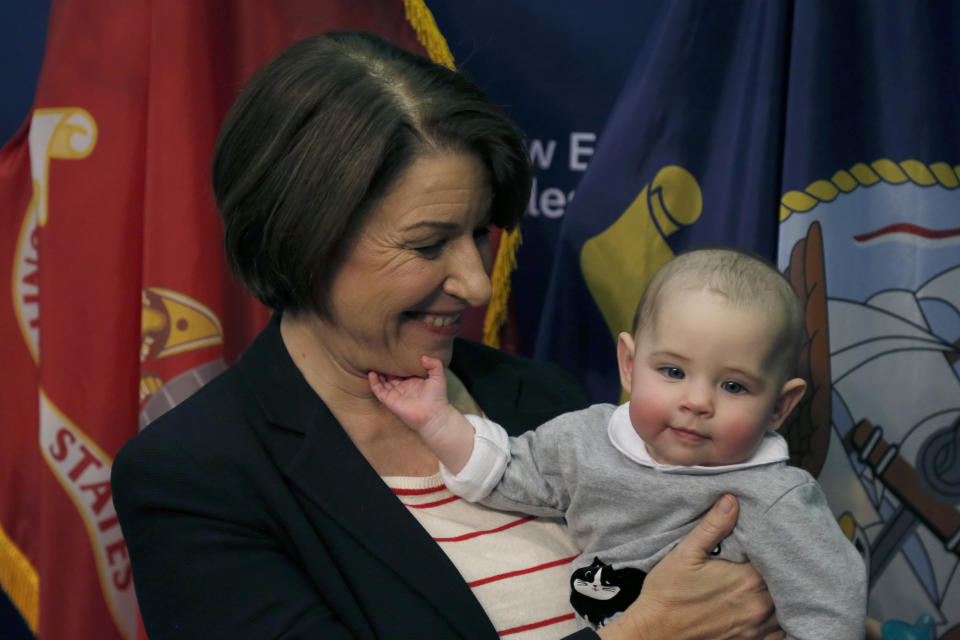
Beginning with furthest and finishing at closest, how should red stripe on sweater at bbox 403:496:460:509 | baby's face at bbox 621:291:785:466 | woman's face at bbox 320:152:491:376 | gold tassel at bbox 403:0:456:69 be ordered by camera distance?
gold tassel at bbox 403:0:456:69
red stripe on sweater at bbox 403:496:460:509
woman's face at bbox 320:152:491:376
baby's face at bbox 621:291:785:466

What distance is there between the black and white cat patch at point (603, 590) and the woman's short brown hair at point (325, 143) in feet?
2.11

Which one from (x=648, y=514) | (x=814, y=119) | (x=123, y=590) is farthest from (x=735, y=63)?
(x=123, y=590)

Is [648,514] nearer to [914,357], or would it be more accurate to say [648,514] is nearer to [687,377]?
[687,377]

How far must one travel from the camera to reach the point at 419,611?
57.6 inches

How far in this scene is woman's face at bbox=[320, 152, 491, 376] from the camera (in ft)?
4.95

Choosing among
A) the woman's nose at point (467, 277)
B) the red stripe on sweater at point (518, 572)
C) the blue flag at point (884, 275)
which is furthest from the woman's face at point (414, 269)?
the blue flag at point (884, 275)

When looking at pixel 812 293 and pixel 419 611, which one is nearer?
pixel 419 611

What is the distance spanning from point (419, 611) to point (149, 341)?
3.42 feet

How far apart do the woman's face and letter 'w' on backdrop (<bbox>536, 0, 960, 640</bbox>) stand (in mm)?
833

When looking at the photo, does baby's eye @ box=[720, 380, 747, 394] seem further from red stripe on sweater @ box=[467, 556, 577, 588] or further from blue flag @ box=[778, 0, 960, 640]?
blue flag @ box=[778, 0, 960, 640]

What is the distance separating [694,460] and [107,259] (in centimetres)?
143

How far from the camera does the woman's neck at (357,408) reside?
5.46 ft

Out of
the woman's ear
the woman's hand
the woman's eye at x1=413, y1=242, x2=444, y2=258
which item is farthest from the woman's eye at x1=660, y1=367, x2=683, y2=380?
the woman's eye at x1=413, y1=242, x2=444, y2=258

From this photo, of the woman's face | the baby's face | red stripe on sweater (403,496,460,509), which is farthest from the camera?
red stripe on sweater (403,496,460,509)
